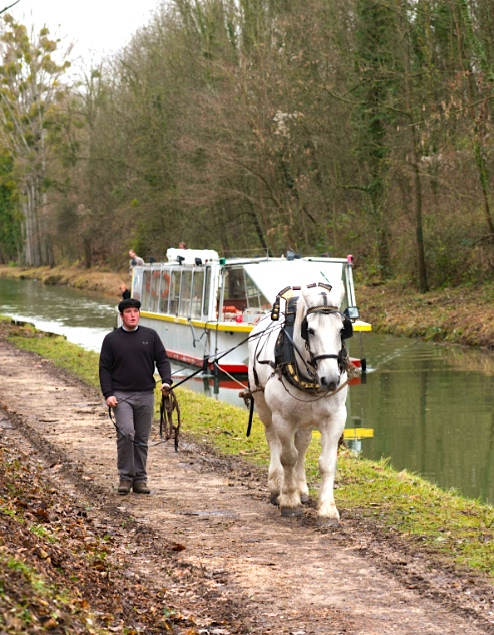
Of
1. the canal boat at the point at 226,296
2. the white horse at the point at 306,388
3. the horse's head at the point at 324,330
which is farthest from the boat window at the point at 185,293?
the horse's head at the point at 324,330

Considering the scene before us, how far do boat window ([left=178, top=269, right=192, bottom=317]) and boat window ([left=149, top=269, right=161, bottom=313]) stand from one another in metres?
2.39

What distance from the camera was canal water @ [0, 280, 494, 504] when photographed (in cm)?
1345

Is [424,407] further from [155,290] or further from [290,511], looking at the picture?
[155,290]

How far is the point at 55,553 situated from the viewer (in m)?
6.12

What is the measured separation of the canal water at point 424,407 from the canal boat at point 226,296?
0.91 meters

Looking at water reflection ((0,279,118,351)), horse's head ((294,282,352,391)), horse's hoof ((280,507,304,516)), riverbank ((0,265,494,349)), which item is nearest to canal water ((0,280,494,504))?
water reflection ((0,279,118,351))

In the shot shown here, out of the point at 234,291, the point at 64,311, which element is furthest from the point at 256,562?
the point at 64,311

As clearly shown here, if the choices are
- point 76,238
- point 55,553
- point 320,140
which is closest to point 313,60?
point 320,140

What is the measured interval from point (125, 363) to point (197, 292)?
1537 cm

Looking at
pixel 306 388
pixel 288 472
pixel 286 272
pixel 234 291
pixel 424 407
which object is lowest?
pixel 424 407

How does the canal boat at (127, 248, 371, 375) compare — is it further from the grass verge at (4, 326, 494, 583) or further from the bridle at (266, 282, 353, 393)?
the bridle at (266, 282, 353, 393)

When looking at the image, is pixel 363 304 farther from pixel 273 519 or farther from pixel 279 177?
pixel 273 519

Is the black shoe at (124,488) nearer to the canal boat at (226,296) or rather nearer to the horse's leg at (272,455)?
the horse's leg at (272,455)

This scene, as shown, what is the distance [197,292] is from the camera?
2503 centimetres
